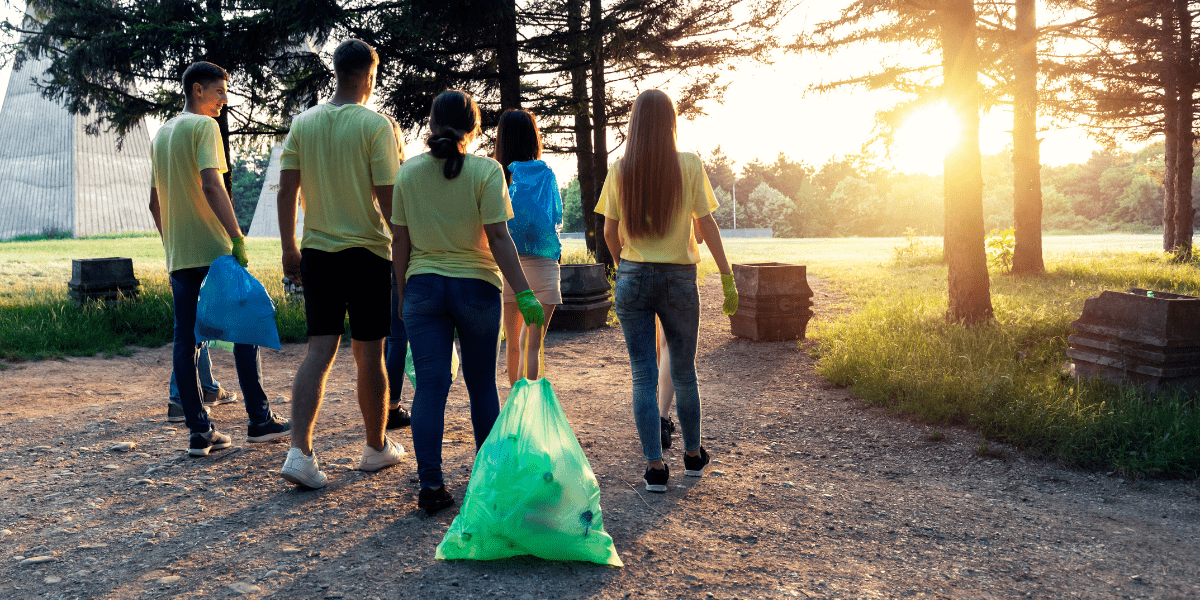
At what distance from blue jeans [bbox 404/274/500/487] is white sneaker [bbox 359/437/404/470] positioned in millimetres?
712

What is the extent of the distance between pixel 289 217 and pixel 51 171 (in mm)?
33427

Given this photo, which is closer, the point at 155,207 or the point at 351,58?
the point at 351,58

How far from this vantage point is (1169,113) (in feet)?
50.4

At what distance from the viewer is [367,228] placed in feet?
10.6

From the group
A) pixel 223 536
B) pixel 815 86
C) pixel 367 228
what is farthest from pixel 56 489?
pixel 815 86

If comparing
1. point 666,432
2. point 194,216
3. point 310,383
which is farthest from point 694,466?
point 194,216

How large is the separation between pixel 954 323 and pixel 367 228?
6.08 m

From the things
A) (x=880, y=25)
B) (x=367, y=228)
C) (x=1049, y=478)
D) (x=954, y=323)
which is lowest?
(x=1049, y=478)

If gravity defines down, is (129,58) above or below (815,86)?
Result: above

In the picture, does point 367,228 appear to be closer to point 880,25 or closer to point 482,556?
point 482,556

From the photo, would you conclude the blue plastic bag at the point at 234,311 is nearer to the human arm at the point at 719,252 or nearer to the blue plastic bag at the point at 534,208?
the blue plastic bag at the point at 534,208

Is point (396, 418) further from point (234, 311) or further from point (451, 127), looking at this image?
point (451, 127)

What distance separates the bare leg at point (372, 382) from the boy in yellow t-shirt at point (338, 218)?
7 centimetres

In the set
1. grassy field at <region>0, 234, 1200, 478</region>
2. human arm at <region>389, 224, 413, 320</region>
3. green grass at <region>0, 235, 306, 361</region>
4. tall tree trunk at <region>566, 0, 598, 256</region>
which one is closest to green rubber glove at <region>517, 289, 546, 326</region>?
human arm at <region>389, 224, 413, 320</region>
